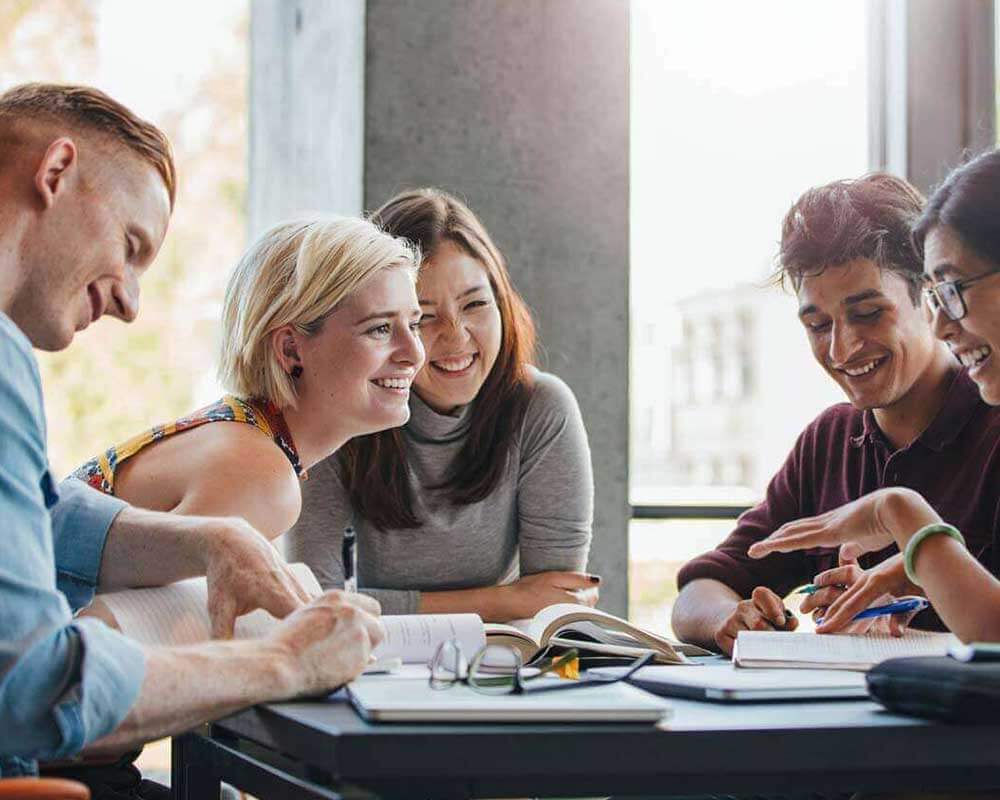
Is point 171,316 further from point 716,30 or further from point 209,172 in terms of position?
point 716,30

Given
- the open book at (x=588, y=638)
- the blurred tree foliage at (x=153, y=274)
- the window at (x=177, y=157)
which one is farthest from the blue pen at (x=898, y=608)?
the blurred tree foliage at (x=153, y=274)

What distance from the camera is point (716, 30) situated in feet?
13.1

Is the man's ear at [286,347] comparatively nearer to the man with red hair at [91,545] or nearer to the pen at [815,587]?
the man with red hair at [91,545]

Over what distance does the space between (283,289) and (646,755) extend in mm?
1423

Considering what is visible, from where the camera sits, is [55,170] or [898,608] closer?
[55,170]

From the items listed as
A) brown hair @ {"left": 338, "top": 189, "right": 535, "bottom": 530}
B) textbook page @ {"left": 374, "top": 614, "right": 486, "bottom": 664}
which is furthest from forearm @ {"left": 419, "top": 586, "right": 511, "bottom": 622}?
textbook page @ {"left": 374, "top": 614, "right": 486, "bottom": 664}

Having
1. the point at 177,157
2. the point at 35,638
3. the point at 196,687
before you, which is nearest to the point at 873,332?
the point at 196,687

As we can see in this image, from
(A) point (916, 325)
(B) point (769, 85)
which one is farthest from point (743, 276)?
(A) point (916, 325)

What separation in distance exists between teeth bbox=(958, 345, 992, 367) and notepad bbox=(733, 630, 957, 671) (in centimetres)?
44

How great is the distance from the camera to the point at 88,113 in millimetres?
1515

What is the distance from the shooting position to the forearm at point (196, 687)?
1165 mm

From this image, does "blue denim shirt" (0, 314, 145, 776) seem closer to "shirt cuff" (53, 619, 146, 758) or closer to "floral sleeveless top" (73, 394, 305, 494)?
"shirt cuff" (53, 619, 146, 758)

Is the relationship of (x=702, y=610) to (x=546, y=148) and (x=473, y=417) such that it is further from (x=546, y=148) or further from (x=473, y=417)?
(x=546, y=148)

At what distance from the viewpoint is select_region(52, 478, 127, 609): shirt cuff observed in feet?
5.46
